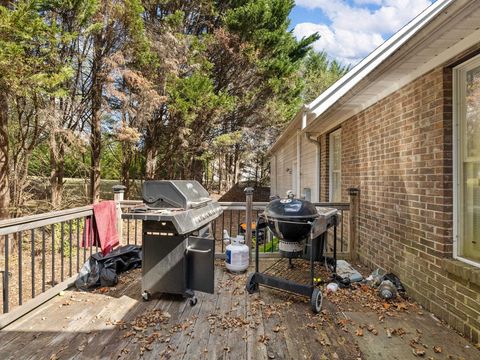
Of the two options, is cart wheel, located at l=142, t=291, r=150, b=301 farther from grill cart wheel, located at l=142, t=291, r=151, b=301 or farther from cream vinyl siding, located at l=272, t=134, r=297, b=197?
cream vinyl siding, located at l=272, t=134, r=297, b=197

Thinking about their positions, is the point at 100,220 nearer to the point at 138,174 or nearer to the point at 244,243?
the point at 244,243

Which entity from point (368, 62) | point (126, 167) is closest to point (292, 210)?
point (368, 62)

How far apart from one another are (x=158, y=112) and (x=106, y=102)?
186 centimetres

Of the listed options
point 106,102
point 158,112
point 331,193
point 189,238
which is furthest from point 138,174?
point 189,238

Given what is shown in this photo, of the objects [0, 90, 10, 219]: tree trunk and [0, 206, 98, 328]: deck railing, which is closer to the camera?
[0, 206, 98, 328]: deck railing

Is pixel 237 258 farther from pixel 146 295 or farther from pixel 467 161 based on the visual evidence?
pixel 467 161

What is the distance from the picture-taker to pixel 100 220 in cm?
402

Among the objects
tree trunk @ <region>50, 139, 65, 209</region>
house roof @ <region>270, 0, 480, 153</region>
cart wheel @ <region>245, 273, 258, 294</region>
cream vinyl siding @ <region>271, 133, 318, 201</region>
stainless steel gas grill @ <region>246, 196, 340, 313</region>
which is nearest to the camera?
house roof @ <region>270, 0, 480, 153</region>

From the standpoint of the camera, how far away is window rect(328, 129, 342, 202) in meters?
5.95

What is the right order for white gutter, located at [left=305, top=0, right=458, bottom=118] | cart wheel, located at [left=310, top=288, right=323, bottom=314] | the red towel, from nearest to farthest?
cart wheel, located at [left=310, top=288, right=323, bottom=314] < the red towel < white gutter, located at [left=305, top=0, right=458, bottom=118]

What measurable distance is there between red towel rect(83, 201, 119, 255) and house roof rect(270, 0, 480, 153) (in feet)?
11.0

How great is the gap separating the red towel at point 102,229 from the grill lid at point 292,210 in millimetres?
2220

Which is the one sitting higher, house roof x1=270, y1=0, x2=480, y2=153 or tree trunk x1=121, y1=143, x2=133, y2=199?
house roof x1=270, y1=0, x2=480, y2=153

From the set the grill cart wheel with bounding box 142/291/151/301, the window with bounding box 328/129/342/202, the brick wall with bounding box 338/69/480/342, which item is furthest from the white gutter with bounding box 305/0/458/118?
the grill cart wheel with bounding box 142/291/151/301
